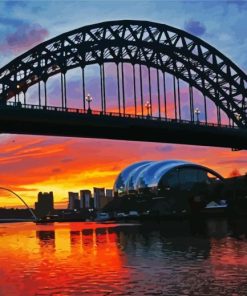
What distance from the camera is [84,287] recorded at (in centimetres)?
1151

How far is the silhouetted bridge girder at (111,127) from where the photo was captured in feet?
198

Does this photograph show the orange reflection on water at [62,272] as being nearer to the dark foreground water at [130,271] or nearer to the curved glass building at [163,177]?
the dark foreground water at [130,271]

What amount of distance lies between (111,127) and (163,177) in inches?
863

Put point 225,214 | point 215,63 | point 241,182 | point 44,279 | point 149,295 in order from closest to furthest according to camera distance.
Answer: point 149,295 < point 44,279 < point 225,214 < point 241,182 < point 215,63

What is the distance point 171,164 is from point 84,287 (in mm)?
78718

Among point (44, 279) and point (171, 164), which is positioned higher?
point (171, 164)

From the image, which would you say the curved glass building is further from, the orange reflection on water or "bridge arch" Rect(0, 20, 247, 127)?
the orange reflection on water

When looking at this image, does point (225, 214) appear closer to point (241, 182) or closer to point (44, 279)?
point (241, 182)

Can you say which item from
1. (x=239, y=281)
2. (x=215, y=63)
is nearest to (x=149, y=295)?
(x=239, y=281)

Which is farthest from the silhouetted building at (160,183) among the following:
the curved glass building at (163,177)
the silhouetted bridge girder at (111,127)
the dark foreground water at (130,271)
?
the dark foreground water at (130,271)

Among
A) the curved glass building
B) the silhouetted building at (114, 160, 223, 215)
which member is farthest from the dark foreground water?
the curved glass building

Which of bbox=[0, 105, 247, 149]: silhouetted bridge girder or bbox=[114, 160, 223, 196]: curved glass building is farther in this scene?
bbox=[114, 160, 223, 196]: curved glass building

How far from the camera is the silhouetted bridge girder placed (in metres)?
60.5

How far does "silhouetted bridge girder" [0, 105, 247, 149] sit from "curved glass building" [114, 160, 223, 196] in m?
7.18
